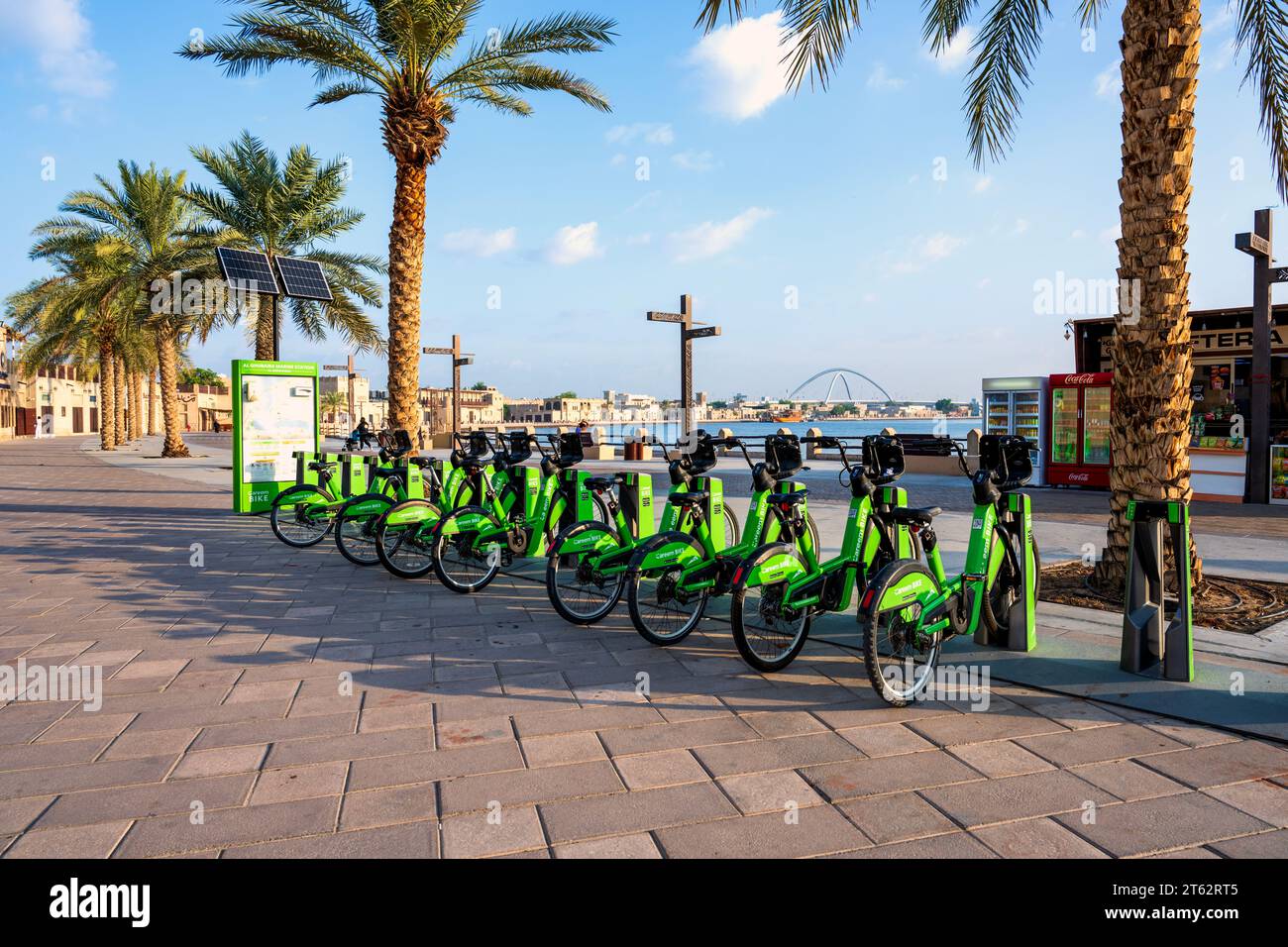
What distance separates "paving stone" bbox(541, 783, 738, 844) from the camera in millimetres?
2719

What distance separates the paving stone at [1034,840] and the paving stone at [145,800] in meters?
2.54

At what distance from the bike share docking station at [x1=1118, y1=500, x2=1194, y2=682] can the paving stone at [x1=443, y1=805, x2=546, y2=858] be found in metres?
3.27

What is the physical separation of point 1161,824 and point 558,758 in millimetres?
2111

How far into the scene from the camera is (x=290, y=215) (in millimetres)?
19641

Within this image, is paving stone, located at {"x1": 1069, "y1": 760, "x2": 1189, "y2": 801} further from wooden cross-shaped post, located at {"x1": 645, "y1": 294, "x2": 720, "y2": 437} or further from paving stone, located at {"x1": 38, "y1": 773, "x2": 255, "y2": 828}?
wooden cross-shaped post, located at {"x1": 645, "y1": 294, "x2": 720, "y2": 437}

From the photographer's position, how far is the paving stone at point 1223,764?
10.1ft

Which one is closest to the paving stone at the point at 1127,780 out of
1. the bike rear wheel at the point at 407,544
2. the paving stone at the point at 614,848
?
the paving stone at the point at 614,848

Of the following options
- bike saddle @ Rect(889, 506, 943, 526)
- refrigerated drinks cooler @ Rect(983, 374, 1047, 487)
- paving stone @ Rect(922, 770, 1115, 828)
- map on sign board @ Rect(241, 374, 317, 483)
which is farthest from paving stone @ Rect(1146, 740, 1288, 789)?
refrigerated drinks cooler @ Rect(983, 374, 1047, 487)

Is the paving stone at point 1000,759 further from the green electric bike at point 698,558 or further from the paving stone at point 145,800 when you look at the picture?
Answer: the paving stone at point 145,800

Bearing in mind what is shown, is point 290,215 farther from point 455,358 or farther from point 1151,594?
point 1151,594

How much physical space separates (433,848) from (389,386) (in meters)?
11.0

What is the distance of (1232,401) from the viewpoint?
17.2m

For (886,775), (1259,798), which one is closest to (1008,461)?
(1259,798)
